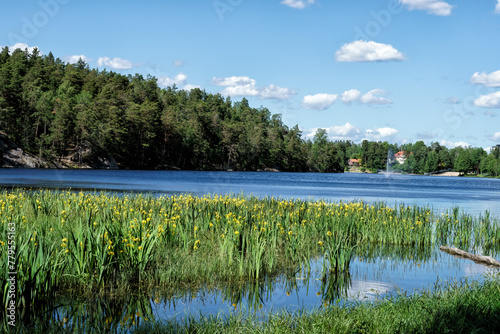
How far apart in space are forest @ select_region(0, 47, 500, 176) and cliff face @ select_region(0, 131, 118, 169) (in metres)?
0.77

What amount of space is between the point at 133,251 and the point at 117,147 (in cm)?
9173

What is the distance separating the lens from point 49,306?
741cm

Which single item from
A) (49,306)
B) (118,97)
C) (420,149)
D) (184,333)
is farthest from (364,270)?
(420,149)

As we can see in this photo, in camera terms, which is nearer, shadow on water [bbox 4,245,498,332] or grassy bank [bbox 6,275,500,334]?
grassy bank [bbox 6,275,500,334]

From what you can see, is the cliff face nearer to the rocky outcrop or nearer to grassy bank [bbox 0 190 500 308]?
the rocky outcrop

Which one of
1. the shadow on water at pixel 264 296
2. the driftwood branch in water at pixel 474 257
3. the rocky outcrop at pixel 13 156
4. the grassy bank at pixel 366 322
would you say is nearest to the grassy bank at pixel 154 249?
the shadow on water at pixel 264 296

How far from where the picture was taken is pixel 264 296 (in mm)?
8797

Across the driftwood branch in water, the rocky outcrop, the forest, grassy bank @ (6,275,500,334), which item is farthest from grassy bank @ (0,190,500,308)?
the forest

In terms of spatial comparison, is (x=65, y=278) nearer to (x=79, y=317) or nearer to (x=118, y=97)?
(x=79, y=317)

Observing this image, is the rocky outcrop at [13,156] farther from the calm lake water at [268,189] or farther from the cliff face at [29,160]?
the calm lake water at [268,189]

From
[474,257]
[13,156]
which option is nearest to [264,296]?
[474,257]

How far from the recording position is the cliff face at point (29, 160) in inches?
3002

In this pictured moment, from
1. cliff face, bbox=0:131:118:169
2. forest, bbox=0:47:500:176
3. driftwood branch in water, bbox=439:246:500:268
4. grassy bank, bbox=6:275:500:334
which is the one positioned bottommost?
driftwood branch in water, bbox=439:246:500:268

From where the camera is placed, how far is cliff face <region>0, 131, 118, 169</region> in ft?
250
